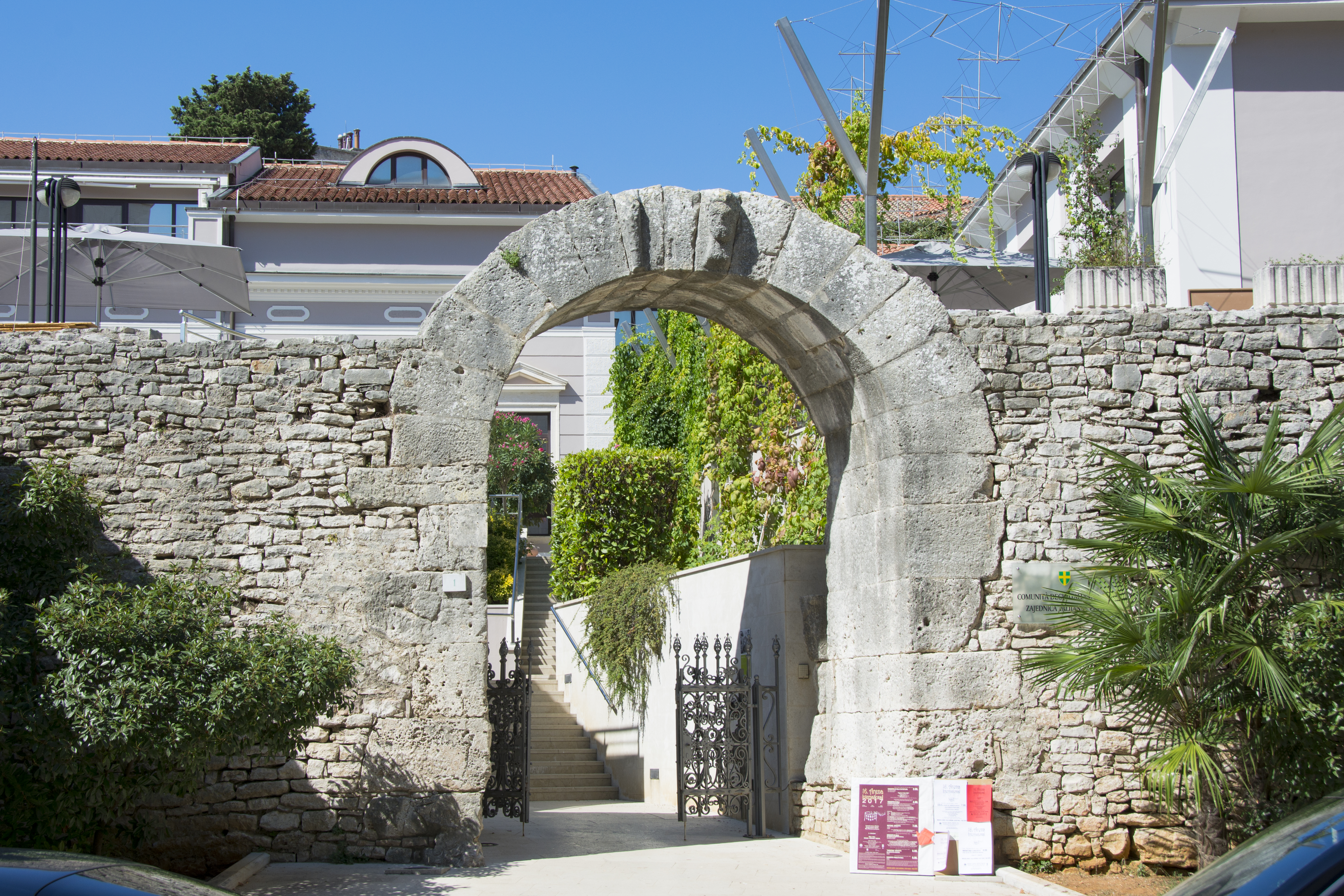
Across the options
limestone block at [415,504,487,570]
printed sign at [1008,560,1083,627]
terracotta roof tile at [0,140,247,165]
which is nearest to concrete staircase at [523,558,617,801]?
limestone block at [415,504,487,570]

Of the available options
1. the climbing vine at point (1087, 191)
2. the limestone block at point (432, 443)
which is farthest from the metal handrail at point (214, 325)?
the climbing vine at point (1087, 191)

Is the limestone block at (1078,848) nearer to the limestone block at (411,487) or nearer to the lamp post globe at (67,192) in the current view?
the limestone block at (411,487)

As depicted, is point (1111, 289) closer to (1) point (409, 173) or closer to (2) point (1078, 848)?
(2) point (1078, 848)

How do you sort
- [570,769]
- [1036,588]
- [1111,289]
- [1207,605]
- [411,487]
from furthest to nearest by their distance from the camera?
[570,769] < [1111,289] < [1036,588] < [411,487] < [1207,605]

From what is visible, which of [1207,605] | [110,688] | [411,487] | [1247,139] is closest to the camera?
[110,688]

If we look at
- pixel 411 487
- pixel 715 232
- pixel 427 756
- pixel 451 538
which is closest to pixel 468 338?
pixel 411 487

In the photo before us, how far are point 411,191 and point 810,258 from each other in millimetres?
14346

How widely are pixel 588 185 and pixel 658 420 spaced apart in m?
6.63

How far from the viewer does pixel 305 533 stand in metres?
6.89

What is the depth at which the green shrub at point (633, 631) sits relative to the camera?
478 inches

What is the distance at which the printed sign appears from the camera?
7.06m

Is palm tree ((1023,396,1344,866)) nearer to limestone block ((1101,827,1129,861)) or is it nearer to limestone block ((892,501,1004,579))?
limestone block ((1101,827,1129,861))

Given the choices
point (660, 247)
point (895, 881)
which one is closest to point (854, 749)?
point (895, 881)

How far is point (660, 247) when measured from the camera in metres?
7.31
